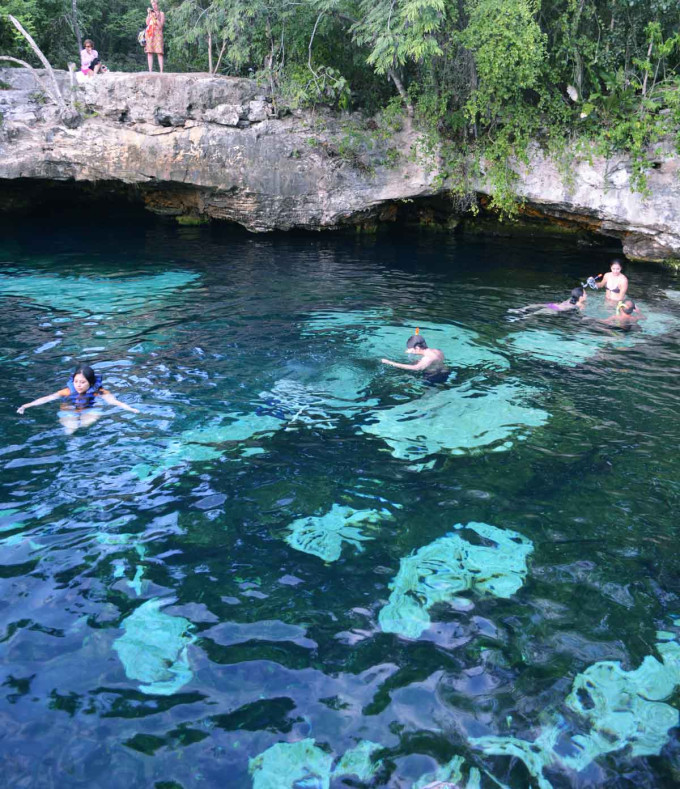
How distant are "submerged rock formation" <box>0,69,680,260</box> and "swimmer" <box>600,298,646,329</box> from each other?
477cm

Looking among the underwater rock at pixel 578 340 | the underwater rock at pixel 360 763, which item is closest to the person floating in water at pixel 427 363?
the underwater rock at pixel 578 340

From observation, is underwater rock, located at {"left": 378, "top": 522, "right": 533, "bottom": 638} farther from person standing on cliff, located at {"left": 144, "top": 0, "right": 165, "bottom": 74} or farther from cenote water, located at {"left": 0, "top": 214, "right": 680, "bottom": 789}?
person standing on cliff, located at {"left": 144, "top": 0, "right": 165, "bottom": 74}

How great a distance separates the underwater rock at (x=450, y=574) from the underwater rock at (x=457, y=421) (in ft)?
5.91

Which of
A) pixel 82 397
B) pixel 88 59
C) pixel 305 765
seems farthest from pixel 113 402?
pixel 88 59

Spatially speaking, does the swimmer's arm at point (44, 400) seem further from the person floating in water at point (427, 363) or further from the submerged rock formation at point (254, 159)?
the submerged rock formation at point (254, 159)

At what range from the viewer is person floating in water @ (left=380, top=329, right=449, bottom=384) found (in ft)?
33.1

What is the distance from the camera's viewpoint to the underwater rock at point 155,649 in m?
4.70

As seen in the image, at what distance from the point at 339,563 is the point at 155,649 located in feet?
5.96

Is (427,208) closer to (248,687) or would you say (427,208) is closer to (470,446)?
(470,446)

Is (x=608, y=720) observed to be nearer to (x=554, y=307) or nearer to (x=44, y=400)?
(x=44, y=400)

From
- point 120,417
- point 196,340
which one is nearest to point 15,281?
point 196,340

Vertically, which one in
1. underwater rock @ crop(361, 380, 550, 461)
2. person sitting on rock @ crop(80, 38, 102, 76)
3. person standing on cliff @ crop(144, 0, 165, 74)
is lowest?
underwater rock @ crop(361, 380, 550, 461)

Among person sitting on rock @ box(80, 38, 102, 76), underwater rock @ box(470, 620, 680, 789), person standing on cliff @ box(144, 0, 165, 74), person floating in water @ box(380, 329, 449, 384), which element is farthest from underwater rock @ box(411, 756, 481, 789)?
person standing on cliff @ box(144, 0, 165, 74)

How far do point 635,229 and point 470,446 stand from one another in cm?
1204
